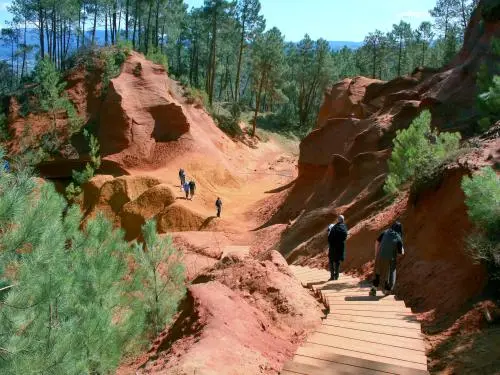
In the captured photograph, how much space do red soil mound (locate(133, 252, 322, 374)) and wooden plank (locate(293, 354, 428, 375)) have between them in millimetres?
350

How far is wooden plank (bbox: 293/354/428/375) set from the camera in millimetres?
5160

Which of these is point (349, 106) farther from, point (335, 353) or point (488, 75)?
point (335, 353)

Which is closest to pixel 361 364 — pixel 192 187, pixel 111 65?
pixel 192 187

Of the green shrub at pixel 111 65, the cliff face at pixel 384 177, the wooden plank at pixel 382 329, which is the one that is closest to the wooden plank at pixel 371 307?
the cliff face at pixel 384 177

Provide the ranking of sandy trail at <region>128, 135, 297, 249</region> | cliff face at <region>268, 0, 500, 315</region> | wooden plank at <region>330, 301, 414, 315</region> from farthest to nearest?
sandy trail at <region>128, 135, 297, 249</region>, cliff face at <region>268, 0, 500, 315</region>, wooden plank at <region>330, 301, 414, 315</region>

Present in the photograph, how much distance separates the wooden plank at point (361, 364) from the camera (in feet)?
16.9

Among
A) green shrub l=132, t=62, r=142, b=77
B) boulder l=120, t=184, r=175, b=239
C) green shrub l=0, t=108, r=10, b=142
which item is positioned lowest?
boulder l=120, t=184, r=175, b=239

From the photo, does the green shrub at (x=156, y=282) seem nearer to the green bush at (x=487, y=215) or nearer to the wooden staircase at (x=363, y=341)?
the wooden staircase at (x=363, y=341)

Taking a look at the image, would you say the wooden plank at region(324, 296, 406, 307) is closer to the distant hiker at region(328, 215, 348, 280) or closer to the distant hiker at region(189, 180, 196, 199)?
the distant hiker at region(328, 215, 348, 280)

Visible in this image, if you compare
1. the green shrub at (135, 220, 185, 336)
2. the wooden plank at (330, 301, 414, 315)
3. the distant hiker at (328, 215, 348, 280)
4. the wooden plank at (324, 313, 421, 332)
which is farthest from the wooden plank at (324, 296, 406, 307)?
the green shrub at (135, 220, 185, 336)

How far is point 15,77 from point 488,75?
188 feet

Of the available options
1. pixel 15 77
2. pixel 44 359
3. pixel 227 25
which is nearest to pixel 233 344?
pixel 44 359

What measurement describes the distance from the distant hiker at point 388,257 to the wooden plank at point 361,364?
331 cm

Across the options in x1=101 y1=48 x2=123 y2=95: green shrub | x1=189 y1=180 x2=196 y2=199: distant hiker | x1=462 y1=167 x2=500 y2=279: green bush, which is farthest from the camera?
x1=101 y1=48 x2=123 y2=95: green shrub
